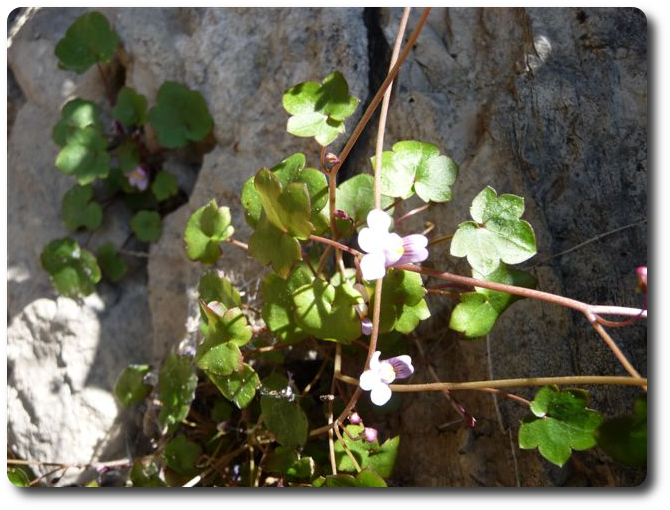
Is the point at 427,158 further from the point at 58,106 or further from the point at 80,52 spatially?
the point at 58,106

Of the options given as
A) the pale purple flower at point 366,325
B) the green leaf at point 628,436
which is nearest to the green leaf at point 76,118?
the pale purple flower at point 366,325

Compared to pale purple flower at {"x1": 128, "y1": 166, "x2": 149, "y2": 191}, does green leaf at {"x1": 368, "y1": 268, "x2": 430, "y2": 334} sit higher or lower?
lower

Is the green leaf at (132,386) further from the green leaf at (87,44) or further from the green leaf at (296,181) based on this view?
the green leaf at (87,44)

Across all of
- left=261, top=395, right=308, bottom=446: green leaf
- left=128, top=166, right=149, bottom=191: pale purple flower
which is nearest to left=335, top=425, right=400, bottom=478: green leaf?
left=261, top=395, right=308, bottom=446: green leaf

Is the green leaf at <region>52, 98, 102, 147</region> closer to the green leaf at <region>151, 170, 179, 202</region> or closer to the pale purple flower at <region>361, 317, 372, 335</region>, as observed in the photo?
the green leaf at <region>151, 170, 179, 202</region>

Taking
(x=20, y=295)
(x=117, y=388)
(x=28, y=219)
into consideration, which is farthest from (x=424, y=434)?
A: (x=28, y=219)

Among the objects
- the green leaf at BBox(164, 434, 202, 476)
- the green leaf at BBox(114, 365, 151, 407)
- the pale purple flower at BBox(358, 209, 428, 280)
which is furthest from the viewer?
the green leaf at BBox(114, 365, 151, 407)
